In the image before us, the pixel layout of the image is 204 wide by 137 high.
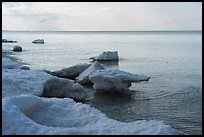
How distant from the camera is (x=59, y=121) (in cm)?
806

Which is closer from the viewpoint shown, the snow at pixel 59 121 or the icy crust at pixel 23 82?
the snow at pixel 59 121

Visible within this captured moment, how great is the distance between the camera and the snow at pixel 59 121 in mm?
6515

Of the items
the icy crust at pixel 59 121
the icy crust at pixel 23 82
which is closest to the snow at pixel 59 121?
the icy crust at pixel 59 121

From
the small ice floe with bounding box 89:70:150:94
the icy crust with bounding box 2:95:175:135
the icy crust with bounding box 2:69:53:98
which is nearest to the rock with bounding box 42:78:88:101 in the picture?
the icy crust with bounding box 2:69:53:98

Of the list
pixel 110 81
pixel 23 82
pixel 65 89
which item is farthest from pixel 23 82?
pixel 110 81

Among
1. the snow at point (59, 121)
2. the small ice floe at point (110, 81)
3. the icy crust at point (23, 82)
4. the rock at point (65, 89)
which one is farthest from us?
the small ice floe at point (110, 81)

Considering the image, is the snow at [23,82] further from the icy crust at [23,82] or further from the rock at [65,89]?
the rock at [65,89]

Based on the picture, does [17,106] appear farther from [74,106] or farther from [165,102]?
[165,102]

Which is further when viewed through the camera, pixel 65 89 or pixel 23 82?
pixel 65 89

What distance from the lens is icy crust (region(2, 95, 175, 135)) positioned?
6.52m

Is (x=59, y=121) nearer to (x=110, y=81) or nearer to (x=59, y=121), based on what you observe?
(x=59, y=121)

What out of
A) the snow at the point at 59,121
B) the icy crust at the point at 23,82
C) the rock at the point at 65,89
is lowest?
the rock at the point at 65,89

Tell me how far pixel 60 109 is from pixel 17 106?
1291mm

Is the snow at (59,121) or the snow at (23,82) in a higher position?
the snow at (59,121)
